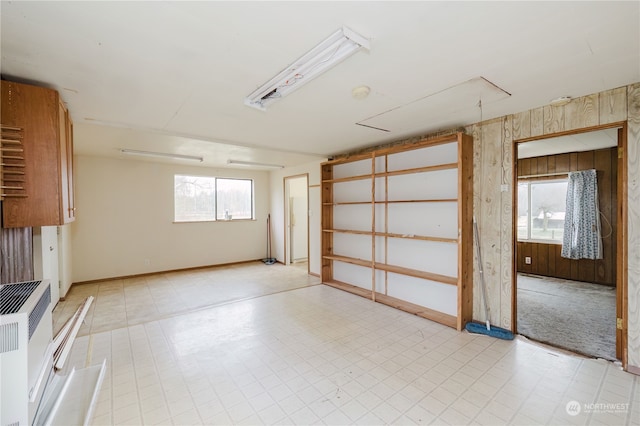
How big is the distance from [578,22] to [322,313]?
3621 mm

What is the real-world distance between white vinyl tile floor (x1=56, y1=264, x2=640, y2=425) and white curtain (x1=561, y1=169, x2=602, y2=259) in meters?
3.73

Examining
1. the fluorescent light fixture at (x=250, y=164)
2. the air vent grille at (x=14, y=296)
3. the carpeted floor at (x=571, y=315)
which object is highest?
the fluorescent light fixture at (x=250, y=164)

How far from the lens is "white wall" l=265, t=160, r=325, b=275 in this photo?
5.89 meters

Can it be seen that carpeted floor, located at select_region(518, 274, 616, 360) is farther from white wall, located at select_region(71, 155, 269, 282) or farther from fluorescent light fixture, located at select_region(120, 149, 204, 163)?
white wall, located at select_region(71, 155, 269, 282)

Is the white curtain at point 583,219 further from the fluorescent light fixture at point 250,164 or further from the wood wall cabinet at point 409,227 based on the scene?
the fluorescent light fixture at point 250,164

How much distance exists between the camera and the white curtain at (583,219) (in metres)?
5.12

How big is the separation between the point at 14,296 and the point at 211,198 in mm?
5431

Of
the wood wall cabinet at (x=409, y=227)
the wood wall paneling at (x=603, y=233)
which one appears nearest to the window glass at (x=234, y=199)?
the wood wall cabinet at (x=409, y=227)

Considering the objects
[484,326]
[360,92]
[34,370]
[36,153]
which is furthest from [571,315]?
[36,153]

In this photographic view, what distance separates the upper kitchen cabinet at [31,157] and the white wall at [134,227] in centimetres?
403

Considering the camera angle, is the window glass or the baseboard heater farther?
the window glass

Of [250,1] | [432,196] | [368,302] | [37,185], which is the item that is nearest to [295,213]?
[368,302]

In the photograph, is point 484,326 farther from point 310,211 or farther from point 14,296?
point 14,296

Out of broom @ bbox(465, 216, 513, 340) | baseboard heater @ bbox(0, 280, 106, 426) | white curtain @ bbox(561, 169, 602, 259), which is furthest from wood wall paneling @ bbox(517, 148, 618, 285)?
baseboard heater @ bbox(0, 280, 106, 426)
